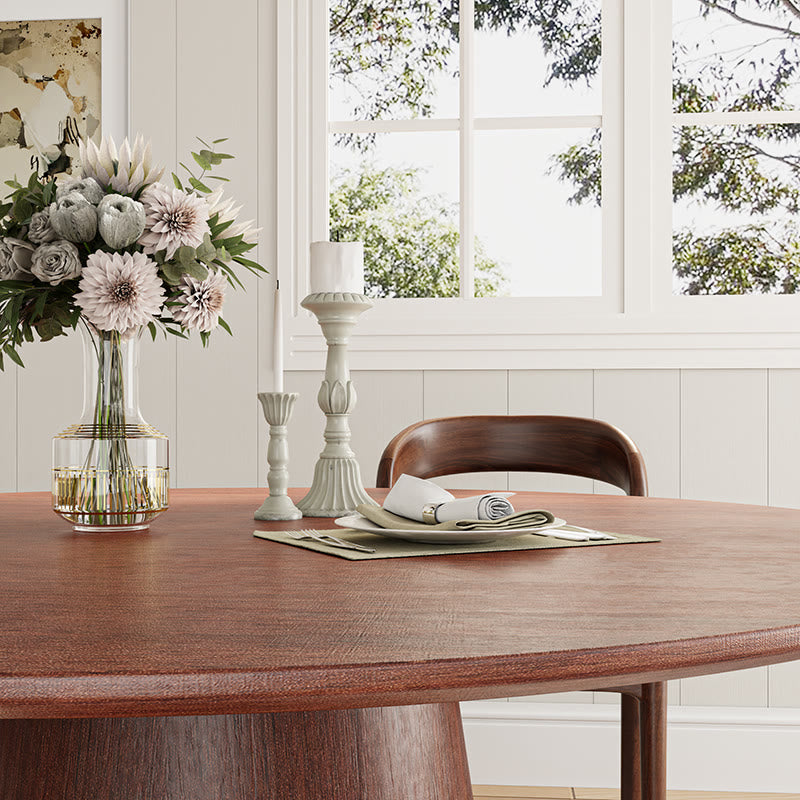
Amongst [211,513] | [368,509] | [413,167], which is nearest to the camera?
[368,509]

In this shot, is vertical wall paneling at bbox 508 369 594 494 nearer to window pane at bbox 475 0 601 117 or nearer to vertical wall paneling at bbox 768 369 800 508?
vertical wall paneling at bbox 768 369 800 508

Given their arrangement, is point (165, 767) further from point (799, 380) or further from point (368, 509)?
point (799, 380)

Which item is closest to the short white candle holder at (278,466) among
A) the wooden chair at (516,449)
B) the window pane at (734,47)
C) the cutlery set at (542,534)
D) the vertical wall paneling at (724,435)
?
the cutlery set at (542,534)

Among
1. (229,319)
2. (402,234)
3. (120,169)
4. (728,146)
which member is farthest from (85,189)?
(728,146)

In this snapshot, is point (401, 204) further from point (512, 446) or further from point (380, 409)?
point (512, 446)

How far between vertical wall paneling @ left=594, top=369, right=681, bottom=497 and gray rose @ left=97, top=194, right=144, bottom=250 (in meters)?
1.50

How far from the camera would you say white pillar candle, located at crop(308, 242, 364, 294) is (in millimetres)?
1139

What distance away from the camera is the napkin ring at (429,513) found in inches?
37.9

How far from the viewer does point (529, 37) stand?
2.39 metres

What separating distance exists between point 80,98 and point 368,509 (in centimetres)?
178

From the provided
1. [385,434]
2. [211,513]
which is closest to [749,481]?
[385,434]

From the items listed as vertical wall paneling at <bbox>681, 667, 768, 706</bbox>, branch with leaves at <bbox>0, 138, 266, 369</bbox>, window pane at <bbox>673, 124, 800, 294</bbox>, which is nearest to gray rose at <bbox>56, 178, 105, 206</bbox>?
branch with leaves at <bbox>0, 138, 266, 369</bbox>

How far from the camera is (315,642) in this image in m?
0.52

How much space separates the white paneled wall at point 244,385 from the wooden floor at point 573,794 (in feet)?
2.25
